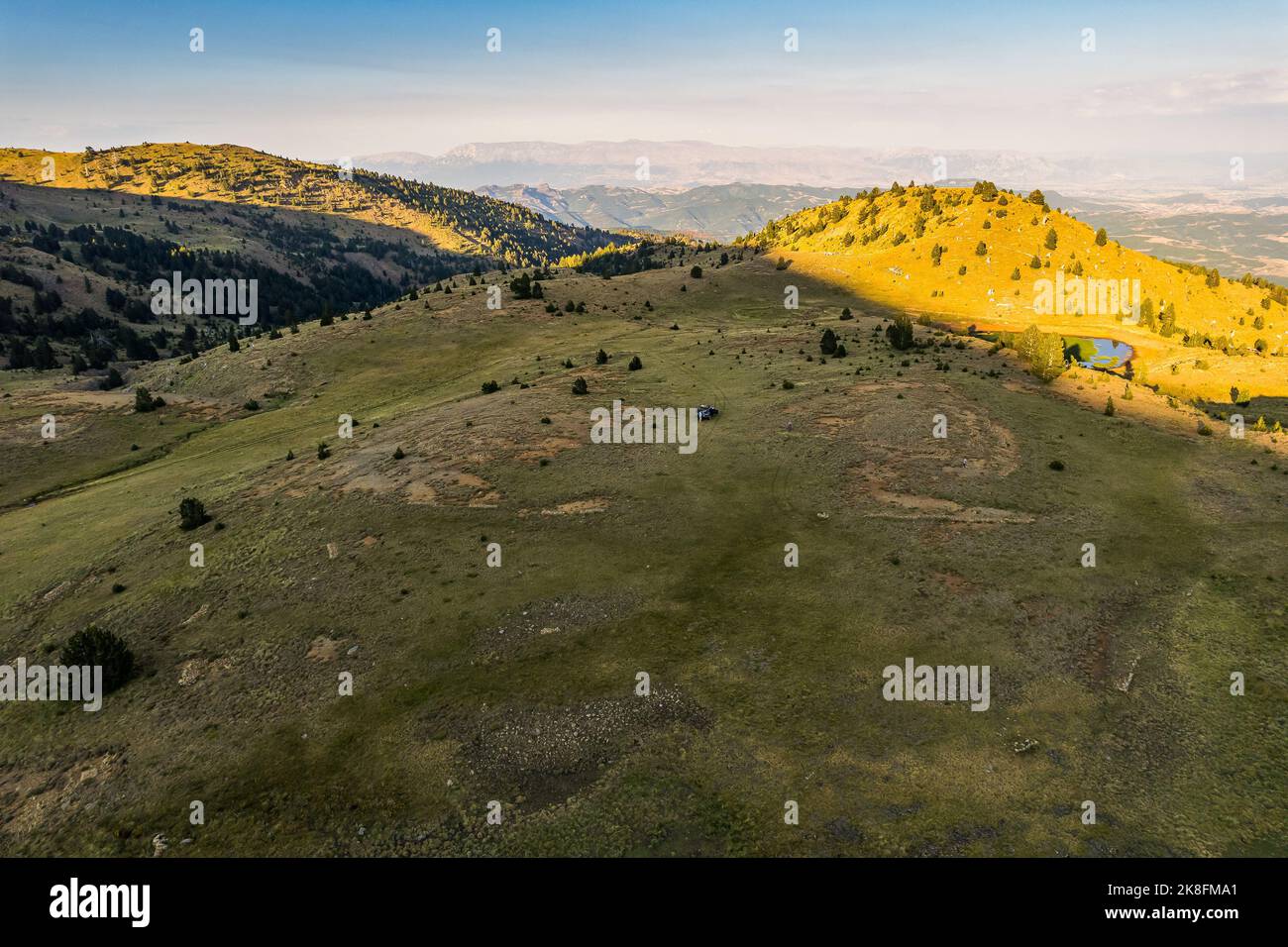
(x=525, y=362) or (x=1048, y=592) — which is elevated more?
(x=525, y=362)

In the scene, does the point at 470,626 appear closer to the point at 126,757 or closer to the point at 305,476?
the point at 126,757

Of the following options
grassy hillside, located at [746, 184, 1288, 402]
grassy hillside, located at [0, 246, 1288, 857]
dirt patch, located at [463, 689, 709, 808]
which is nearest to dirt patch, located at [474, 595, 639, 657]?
grassy hillside, located at [0, 246, 1288, 857]

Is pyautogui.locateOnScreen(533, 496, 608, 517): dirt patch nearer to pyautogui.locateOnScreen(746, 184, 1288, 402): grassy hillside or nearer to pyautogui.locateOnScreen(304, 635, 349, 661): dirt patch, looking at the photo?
pyautogui.locateOnScreen(304, 635, 349, 661): dirt patch

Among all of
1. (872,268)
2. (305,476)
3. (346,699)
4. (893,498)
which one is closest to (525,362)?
(305,476)

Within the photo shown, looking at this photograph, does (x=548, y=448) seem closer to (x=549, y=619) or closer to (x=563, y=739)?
(x=549, y=619)

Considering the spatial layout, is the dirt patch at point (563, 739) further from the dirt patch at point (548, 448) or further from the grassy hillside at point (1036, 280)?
the grassy hillside at point (1036, 280)
